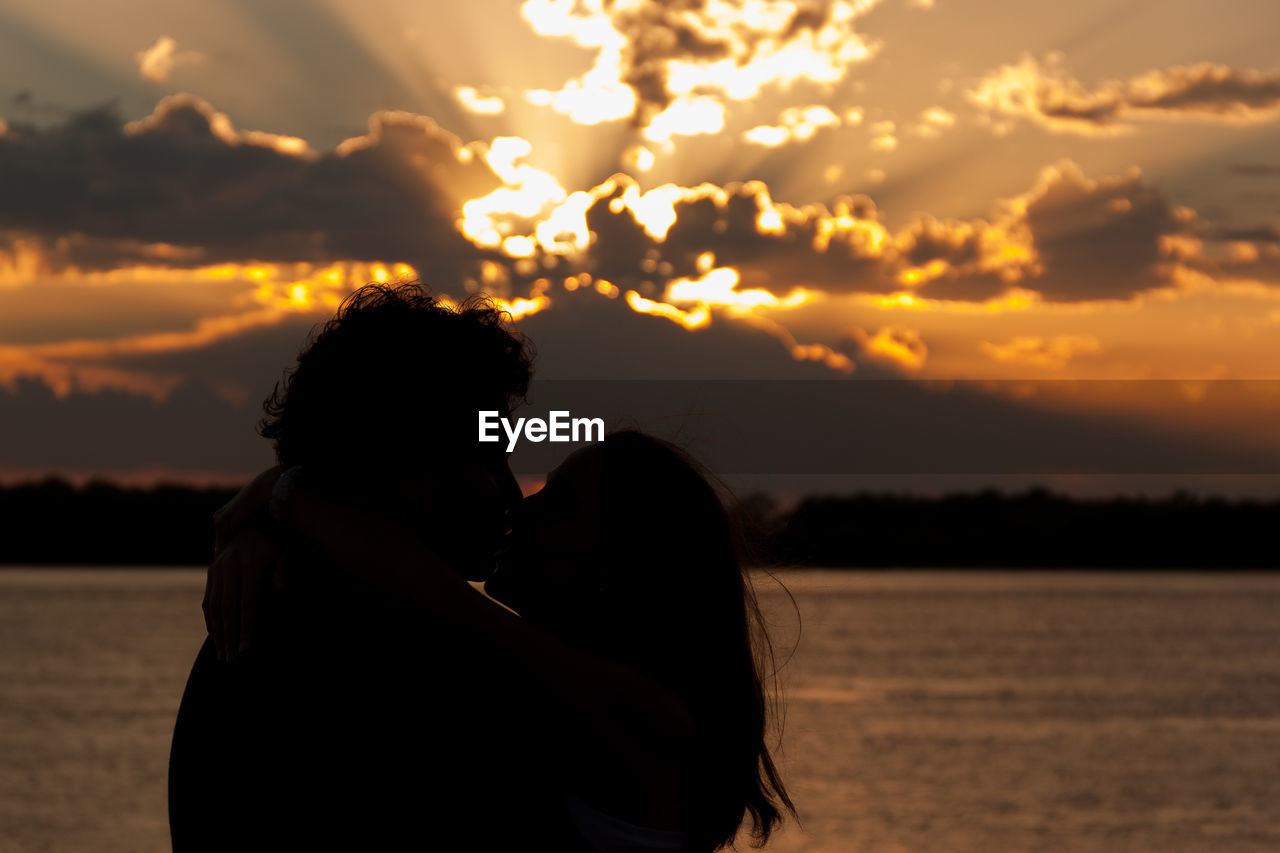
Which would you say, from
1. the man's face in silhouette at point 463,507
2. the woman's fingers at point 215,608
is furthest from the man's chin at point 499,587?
the woman's fingers at point 215,608

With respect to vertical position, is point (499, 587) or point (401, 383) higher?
point (401, 383)

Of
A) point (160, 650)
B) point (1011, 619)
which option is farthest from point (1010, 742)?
point (1011, 619)

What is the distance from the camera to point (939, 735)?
51.9 meters

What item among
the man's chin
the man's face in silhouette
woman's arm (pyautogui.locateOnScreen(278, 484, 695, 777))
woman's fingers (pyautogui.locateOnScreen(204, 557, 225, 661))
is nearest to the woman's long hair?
woman's arm (pyautogui.locateOnScreen(278, 484, 695, 777))

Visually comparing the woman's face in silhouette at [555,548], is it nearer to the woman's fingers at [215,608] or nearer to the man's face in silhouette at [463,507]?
the man's face in silhouette at [463,507]

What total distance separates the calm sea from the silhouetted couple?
2.99ft

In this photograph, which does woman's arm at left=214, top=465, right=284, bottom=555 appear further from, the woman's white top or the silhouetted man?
the woman's white top

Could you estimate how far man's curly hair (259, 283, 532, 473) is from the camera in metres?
2.38

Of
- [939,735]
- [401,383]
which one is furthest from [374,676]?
[939,735]

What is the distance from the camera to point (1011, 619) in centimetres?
12825

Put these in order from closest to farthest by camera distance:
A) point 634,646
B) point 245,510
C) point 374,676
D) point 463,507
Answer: point 374,676 → point 463,507 → point 245,510 → point 634,646

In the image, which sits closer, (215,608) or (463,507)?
(215,608)

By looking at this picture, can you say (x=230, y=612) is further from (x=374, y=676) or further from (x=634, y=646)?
(x=634, y=646)

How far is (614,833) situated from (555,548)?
2.09ft
